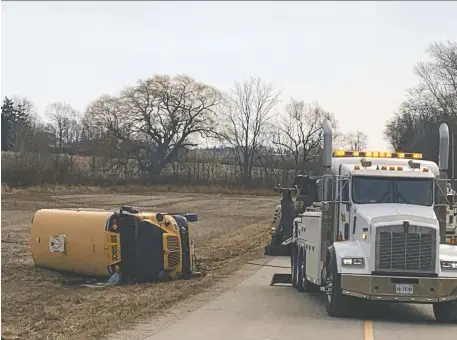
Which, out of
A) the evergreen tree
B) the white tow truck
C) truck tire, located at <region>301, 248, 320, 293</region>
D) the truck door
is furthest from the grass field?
the evergreen tree

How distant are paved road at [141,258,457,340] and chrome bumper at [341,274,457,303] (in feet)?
1.42

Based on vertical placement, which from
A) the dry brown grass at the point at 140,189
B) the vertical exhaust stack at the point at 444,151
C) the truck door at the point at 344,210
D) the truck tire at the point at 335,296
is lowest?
the dry brown grass at the point at 140,189

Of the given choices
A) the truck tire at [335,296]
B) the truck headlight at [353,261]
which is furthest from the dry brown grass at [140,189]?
the truck headlight at [353,261]

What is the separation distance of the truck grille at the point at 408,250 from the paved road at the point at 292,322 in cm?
93

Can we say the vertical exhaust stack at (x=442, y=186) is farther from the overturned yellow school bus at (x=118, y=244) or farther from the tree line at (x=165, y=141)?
the tree line at (x=165, y=141)

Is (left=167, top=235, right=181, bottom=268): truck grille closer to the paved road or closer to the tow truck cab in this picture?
the paved road

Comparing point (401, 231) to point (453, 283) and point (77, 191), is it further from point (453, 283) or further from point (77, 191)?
point (77, 191)

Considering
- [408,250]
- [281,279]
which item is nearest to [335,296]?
[408,250]

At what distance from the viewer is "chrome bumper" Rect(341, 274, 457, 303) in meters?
12.7

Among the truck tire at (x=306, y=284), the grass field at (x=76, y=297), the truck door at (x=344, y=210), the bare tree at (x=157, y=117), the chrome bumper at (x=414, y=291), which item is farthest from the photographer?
the bare tree at (x=157, y=117)

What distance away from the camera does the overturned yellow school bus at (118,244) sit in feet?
57.9

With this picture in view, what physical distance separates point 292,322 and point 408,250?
223 cm

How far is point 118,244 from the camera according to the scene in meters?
17.6

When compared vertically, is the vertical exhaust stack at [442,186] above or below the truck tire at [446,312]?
above
